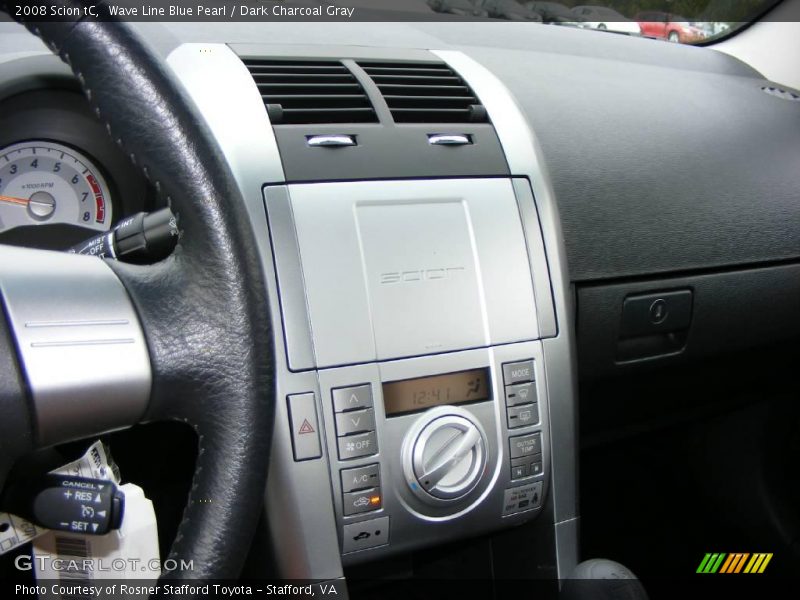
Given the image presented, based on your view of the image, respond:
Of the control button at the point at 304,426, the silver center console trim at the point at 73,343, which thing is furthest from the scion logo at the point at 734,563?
the silver center console trim at the point at 73,343

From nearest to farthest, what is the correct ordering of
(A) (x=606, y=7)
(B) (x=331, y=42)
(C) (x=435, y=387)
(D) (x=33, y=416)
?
(D) (x=33, y=416), (C) (x=435, y=387), (B) (x=331, y=42), (A) (x=606, y=7)

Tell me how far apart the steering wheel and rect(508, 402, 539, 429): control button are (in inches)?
19.5

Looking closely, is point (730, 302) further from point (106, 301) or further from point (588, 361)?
point (106, 301)

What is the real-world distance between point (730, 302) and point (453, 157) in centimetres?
65

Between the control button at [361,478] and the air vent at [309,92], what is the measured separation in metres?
0.45

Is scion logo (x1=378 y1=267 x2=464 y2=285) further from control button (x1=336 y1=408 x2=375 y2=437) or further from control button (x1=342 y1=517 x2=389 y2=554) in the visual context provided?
control button (x1=342 y1=517 x2=389 y2=554)

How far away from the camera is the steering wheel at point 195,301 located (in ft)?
2.41

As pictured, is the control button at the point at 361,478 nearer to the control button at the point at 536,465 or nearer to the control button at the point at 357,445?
the control button at the point at 357,445

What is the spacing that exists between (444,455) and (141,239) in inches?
18.5

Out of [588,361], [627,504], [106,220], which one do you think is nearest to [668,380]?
[588,361]

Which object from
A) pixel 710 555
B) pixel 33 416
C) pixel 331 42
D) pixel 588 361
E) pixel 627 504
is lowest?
pixel 710 555

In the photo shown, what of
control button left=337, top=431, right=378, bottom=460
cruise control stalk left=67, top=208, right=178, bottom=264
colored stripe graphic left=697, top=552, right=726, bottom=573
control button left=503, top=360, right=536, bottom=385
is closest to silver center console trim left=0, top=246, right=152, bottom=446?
cruise control stalk left=67, top=208, right=178, bottom=264

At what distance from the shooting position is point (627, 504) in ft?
6.52

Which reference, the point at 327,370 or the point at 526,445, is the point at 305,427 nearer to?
the point at 327,370
